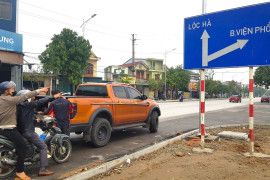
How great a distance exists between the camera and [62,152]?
199 inches

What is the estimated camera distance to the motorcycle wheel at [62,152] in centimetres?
491

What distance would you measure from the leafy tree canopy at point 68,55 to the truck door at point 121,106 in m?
20.6

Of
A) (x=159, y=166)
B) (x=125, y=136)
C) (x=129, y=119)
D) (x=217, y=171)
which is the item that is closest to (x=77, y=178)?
(x=159, y=166)

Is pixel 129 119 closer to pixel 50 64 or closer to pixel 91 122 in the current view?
pixel 91 122

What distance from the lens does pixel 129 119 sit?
24.9 ft

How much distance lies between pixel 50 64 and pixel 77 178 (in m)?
24.2

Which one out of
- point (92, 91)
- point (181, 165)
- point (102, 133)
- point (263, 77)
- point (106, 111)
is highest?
point (263, 77)

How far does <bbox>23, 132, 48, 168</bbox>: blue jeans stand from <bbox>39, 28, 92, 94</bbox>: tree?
76.2 feet

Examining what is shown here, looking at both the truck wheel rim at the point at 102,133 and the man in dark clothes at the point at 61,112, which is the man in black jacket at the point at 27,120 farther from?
the truck wheel rim at the point at 102,133

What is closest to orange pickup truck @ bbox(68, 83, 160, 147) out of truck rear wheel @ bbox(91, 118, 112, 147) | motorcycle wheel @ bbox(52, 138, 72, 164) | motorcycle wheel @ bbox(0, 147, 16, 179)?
truck rear wheel @ bbox(91, 118, 112, 147)

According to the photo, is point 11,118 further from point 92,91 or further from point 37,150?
point 92,91

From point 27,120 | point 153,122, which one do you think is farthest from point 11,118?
point 153,122

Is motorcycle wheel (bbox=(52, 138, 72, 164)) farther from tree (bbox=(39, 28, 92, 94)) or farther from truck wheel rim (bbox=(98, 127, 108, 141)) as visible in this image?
tree (bbox=(39, 28, 92, 94))

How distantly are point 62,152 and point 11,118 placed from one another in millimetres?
1608
